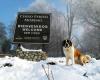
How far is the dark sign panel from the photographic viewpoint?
26109 mm

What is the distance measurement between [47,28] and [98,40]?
38365mm

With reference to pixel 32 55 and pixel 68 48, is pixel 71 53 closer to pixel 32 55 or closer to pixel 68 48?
pixel 68 48

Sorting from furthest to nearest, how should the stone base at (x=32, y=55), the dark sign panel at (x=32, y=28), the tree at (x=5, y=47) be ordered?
the tree at (x=5, y=47)
the dark sign panel at (x=32, y=28)
the stone base at (x=32, y=55)

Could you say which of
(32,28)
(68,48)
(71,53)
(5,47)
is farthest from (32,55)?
(5,47)

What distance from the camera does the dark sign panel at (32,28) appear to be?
26.1 m

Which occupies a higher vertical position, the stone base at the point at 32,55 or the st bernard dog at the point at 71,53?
the st bernard dog at the point at 71,53

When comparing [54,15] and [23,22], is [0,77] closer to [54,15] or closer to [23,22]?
[23,22]

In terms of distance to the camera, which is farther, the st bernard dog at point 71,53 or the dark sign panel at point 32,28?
the dark sign panel at point 32,28

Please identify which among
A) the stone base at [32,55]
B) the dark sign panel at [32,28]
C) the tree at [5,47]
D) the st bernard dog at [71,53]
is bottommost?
the tree at [5,47]

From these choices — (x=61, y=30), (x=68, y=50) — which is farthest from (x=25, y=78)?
(x=61, y=30)

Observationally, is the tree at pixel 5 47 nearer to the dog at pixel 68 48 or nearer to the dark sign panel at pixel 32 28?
the dark sign panel at pixel 32 28

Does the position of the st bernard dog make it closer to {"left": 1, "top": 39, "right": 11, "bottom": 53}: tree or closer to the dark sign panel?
the dark sign panel

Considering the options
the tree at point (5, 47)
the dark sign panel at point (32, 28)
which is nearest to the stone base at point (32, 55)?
the dark sign panel at point (32, 28)

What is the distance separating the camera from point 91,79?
7.62m
